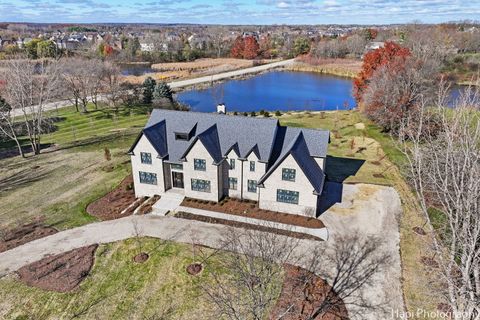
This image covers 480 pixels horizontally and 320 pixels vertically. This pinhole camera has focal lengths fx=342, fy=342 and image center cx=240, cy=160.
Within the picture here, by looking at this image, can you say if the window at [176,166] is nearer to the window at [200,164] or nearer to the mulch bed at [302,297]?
the window at [200,164]

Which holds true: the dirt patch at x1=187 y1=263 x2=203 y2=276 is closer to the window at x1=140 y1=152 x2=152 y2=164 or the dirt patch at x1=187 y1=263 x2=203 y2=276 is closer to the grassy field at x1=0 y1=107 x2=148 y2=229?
the grassy field at x1=0 y1=107 x2=148 y2=229

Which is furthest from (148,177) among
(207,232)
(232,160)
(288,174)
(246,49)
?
(246,49)

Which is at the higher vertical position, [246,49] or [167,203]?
[246,49]

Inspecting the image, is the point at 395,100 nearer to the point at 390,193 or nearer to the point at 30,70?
the point at 390,193

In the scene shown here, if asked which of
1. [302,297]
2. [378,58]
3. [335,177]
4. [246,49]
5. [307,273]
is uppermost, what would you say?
[378,58]

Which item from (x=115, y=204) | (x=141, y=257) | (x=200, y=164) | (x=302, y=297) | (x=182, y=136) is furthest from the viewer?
(x=182, y=136)

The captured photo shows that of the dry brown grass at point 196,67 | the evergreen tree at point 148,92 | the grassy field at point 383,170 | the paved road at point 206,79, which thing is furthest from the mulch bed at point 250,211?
the dry brown grass at point 196,67

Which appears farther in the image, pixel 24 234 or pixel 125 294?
pixel 24 234

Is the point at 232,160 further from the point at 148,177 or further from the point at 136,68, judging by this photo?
the point at 136,68
